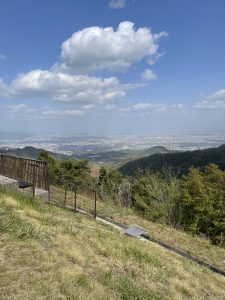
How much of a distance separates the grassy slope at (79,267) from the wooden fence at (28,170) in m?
3.54

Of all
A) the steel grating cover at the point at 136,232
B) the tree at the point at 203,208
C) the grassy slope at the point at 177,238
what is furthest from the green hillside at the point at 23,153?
the tree at the point at 203,208

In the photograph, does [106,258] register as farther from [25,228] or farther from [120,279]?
[25,228]

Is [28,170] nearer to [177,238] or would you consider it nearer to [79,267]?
[177,238]

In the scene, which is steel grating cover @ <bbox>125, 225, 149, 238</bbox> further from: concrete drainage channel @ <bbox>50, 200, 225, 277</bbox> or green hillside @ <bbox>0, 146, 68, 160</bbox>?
green hillside @ <bbox>0, 146, 68, 160</bbox>

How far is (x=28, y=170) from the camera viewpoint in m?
13.0

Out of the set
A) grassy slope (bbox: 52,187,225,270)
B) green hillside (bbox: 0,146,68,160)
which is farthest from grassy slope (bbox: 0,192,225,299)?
green hillside (bbox: 0,146,68,160)

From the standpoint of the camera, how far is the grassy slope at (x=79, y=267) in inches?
210

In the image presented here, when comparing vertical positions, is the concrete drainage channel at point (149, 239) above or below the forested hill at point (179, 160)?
above

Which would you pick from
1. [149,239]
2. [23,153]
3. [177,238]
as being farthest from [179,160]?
[149,239]

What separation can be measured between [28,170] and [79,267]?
735cm

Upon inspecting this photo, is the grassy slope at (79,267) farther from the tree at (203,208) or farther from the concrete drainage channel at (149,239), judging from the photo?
the tree at (203,208)

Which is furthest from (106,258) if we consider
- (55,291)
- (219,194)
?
(219,194)

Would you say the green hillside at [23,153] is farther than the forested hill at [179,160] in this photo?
No

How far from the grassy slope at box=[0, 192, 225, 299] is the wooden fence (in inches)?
139
